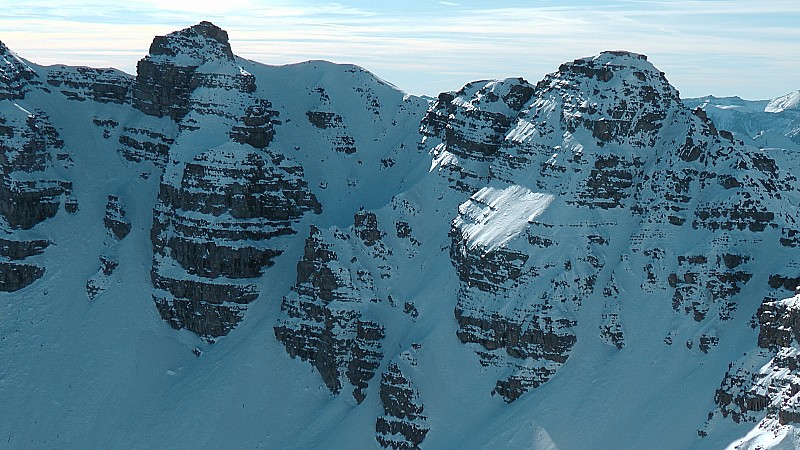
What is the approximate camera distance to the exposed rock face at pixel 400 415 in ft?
488

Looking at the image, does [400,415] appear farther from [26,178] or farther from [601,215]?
[26,178]

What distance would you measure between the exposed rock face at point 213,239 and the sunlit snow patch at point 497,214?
117 feet

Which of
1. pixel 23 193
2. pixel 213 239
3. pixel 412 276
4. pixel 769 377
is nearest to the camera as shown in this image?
pixel 769 377

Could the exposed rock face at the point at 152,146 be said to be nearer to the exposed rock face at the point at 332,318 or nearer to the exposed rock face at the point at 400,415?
the exposed rock face at the point at 332,318

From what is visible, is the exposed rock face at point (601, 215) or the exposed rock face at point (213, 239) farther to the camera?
the exposed rock face at point (213, 239)

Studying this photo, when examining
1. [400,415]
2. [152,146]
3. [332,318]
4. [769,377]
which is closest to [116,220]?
[152,146]

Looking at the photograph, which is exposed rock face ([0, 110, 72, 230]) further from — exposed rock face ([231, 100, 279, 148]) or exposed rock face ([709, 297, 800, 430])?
exposed rock face ([709, 297, 800, 430])

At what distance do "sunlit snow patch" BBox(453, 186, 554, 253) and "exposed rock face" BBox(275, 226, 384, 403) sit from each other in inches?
711

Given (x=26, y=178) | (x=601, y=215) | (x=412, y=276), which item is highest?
(x=601, y=215)

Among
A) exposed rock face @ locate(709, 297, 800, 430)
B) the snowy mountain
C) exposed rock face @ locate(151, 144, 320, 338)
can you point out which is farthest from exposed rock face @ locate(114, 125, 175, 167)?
exposed rock face @ locate(709, 297, 800, 430)

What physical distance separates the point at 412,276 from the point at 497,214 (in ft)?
59.7

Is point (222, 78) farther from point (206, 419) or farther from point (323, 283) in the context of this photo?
point (206, 419)

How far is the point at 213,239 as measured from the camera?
576 ft

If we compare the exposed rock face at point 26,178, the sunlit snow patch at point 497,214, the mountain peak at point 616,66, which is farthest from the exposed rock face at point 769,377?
the exposed rock face at point 26,178
